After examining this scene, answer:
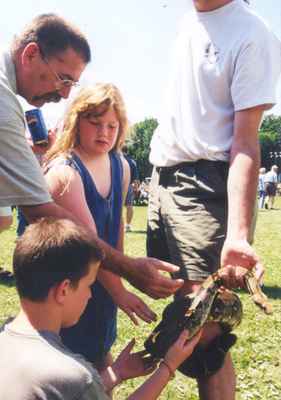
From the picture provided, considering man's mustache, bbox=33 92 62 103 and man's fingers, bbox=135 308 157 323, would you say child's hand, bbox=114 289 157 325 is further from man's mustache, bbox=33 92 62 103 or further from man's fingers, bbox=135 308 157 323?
man's mustache, bbox=33 92 62 103

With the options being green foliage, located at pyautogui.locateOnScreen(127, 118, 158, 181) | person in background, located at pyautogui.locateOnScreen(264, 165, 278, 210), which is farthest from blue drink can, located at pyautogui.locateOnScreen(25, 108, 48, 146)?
green foliage, located at pyautogui.locateOnScreen(127, 118, 158, 181)

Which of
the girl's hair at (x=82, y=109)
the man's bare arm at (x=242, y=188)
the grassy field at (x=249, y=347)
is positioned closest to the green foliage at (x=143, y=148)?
the grassy field at (x=249, y=347)

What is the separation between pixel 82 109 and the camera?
3.31 meters

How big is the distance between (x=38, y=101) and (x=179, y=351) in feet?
5.95

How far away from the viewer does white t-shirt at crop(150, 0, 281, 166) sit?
2797 mm

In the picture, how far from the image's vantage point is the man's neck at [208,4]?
3.04 metres

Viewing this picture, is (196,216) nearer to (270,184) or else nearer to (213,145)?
(213,145)

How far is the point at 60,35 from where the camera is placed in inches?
122

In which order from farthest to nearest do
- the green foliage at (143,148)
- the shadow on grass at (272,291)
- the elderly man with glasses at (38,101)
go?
the green foliage at (143,148) < the shadow on grass at (272,291) < the elderly man with glasses at (38,101)

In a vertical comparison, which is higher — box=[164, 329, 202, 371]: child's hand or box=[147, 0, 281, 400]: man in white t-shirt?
box=[147, 0, 281, 400]: man in white t-shirt

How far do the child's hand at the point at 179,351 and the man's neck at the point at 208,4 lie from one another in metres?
1.95

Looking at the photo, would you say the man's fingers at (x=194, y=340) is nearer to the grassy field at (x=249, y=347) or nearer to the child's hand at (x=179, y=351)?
the child's hand at (x=179, y=351)

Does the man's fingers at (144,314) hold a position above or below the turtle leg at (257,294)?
below

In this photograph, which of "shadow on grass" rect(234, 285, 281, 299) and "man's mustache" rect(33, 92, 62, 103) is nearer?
"man's mustache" rect(33, 92, 62, 103)
